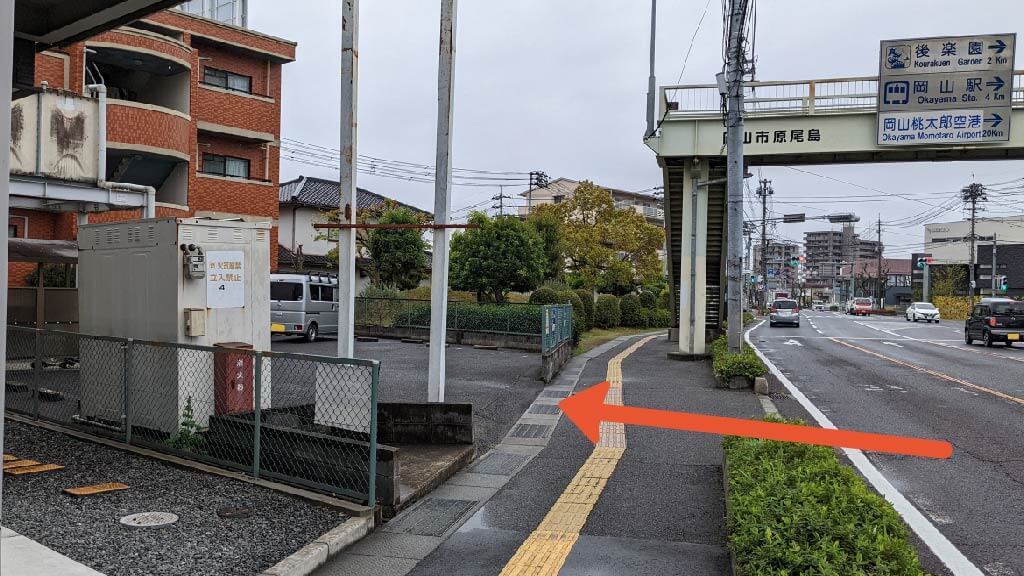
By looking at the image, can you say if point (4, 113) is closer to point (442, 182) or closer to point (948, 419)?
point (442, 182)

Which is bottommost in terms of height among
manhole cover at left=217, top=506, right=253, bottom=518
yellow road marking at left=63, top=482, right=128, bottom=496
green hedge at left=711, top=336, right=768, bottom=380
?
manhole cover at left=217, top=506, right=253, bottom=518

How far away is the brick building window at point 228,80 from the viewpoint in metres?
25.2

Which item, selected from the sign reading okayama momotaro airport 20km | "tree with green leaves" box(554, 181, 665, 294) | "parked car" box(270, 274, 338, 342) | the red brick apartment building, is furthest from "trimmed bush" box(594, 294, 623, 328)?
the sign reading okayama momotaro airport 20km

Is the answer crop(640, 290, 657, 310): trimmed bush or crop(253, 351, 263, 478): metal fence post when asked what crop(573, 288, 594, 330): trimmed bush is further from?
crop(253, 351, 263, 478): metal fence post

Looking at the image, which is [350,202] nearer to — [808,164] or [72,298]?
[72,298]

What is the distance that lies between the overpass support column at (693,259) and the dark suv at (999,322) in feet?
43.0

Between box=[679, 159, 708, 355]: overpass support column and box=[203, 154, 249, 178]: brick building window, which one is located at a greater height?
box=[203, 154, 249, 178]: brick building window

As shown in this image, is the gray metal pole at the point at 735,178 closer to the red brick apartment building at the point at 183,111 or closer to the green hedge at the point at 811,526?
the green hedge at the point at 811,526

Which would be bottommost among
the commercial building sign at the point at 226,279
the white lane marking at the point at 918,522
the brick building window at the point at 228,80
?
the white lane marking at the point at 918,522

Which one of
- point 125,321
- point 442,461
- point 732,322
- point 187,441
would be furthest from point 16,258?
point 732,322

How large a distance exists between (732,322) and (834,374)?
3.48 m

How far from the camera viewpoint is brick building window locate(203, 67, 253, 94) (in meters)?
25.2

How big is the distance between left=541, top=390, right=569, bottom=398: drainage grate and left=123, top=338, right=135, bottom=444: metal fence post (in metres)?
7.29
